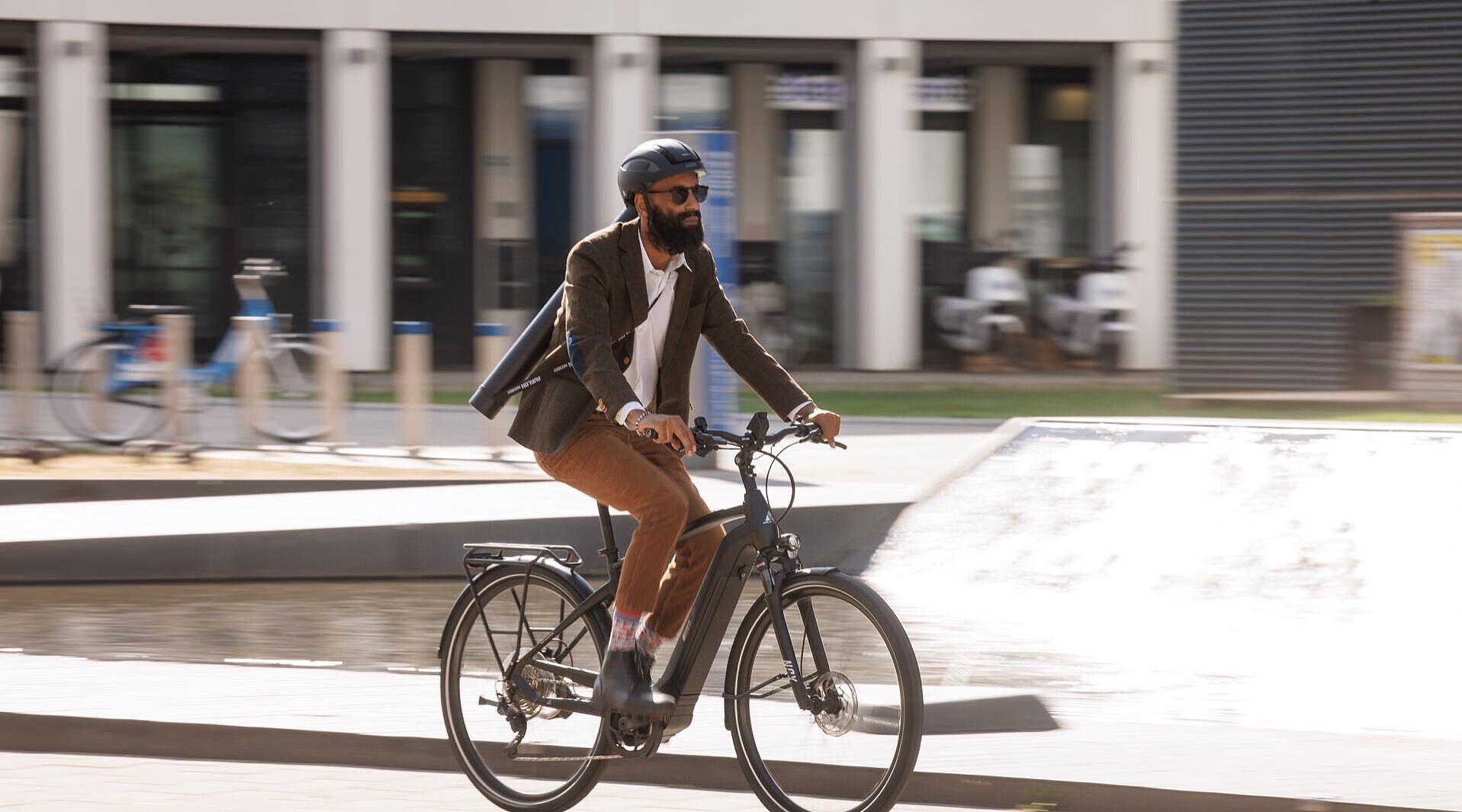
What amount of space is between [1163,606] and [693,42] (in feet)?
46.3

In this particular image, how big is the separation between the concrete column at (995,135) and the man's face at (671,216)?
59.8 ft

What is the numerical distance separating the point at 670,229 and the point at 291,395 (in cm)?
986

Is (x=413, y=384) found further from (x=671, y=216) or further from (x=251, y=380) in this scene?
(x=671, y=216)

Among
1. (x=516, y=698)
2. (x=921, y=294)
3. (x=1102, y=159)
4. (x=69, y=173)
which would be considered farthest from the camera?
(x=1102, y=159)

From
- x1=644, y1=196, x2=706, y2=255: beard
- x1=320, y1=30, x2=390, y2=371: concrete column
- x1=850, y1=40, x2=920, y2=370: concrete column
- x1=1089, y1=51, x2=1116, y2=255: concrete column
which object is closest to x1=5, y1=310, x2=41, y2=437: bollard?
x1=320, y1=30, x2=390, y2=371: concrete column


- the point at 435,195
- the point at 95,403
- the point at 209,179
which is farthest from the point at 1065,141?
the point at 95,403

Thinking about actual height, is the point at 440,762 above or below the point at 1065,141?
below

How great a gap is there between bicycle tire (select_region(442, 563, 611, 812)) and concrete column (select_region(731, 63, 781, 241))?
56.8 feet

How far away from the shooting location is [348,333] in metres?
20.9

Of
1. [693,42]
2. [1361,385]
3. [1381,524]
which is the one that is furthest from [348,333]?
[1381,524]

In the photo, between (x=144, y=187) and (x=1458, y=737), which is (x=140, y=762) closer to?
(x=1458, y=737)

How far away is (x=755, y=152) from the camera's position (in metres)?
22.5

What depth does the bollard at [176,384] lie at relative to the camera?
12.8m

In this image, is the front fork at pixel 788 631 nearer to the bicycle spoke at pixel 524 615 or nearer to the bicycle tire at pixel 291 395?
the bicycle spoke at pixel 524 615
